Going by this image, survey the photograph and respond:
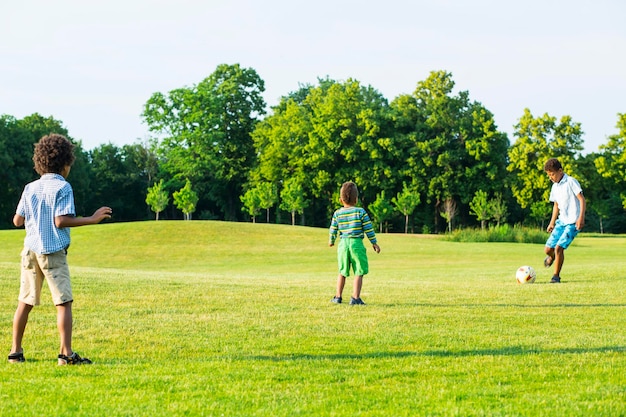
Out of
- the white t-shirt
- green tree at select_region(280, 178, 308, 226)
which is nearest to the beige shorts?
the white t-shirt

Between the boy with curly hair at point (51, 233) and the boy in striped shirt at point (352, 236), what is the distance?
207 inches

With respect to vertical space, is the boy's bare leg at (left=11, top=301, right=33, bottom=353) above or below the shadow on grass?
above

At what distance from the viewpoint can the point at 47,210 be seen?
269 inches

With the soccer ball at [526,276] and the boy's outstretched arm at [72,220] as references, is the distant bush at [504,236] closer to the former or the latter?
the soccer ball at [526,276]

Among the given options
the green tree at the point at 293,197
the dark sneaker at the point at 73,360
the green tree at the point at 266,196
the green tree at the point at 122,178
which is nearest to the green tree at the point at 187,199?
the green tree at the point at 266,196

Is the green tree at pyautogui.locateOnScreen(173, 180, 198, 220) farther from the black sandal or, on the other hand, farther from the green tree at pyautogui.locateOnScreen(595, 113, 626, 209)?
the black sandal

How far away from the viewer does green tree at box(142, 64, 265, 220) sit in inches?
2980

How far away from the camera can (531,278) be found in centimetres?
1541

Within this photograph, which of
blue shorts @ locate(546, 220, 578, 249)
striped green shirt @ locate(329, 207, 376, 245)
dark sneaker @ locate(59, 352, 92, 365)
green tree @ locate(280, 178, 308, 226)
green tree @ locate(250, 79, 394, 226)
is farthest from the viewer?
green tree @ locate(250, 79, 394, 226)

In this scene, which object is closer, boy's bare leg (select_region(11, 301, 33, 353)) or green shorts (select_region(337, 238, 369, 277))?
boy's bare leg (select_region(11, 301, 33, 353))

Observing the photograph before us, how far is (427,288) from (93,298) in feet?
20.6

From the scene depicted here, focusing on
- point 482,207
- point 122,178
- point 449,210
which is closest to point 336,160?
point 449,210

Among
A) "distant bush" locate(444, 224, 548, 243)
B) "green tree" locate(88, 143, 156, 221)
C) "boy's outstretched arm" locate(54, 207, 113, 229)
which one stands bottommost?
"distant bush" locate(444, 224, 548, 243)

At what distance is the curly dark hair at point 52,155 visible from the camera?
688cm
